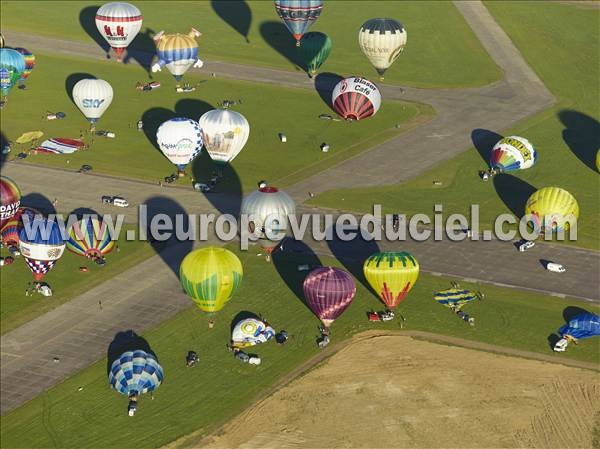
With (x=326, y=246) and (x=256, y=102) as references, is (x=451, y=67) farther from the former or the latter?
(x=326, y=246)

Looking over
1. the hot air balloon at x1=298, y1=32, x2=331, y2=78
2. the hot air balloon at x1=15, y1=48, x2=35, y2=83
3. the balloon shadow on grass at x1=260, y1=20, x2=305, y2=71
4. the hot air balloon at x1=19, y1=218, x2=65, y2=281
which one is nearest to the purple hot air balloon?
the hot air balloon at x1=19, y1=218, x2=65, y2=281

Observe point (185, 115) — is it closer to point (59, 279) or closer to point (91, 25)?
point (91, 25)

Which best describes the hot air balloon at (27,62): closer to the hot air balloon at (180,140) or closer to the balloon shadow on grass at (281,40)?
the hot air balloon at (180,140)

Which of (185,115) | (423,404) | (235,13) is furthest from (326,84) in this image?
(423,404)

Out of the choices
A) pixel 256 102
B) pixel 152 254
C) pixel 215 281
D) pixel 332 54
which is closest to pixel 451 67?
pixel 332 54

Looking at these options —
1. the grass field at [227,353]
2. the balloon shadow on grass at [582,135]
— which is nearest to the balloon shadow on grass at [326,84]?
the balloon shadow on grass at [582,135]

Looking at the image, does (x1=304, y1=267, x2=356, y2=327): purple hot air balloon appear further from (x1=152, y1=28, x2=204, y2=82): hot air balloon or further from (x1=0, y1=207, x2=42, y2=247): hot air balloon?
(x1=152, y1=28, x2=204, y2=82): hot air balloon
